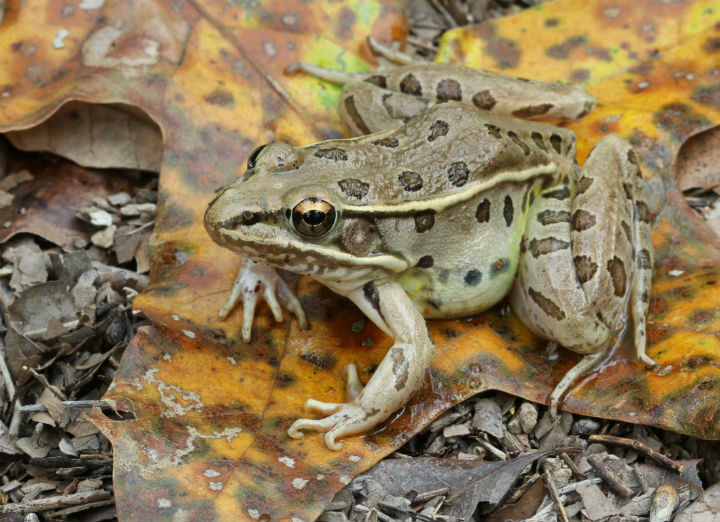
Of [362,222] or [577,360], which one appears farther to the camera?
[577,360]

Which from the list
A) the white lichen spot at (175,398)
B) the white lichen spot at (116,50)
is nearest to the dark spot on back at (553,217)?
the white lichen spot at (175,398)

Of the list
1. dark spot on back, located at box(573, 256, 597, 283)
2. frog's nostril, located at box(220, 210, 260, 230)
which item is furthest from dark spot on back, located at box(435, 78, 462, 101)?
frog's nostril, located at box(220, 210, 260, 230)

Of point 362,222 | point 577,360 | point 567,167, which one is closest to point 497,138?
point 567,167

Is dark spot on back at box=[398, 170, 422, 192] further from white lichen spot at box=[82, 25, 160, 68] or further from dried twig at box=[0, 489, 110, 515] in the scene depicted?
dried twig at box=[0, 489, 110, 515]

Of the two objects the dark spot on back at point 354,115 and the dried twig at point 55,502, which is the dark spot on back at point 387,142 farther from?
the dried twig at point 55,502

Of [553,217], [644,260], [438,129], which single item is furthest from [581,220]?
[438,129]

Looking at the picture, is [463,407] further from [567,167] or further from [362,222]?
[567,167]
